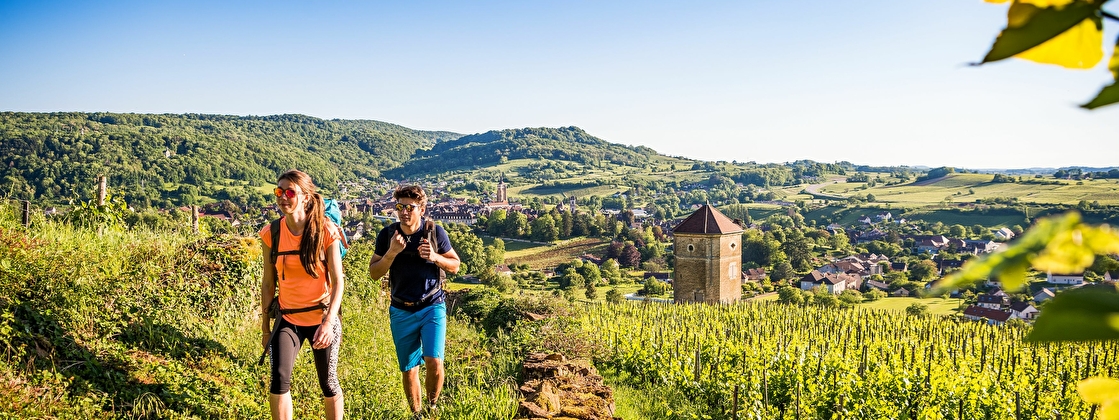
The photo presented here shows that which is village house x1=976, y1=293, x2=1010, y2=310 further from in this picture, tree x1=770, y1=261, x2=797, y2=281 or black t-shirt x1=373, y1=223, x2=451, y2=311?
black t-shirt x1=373, y1=223, x2=451, y2=311

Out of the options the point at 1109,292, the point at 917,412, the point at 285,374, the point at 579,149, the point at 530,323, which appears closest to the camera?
the point at 1109,292

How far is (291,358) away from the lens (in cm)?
371

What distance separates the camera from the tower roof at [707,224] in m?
27.0

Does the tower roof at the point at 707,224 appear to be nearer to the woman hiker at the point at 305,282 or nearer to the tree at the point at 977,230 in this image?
the woman hiker at the point at 305,282

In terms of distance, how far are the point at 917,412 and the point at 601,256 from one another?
5416cm

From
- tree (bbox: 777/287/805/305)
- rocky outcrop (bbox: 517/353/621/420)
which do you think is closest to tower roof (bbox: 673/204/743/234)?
tree (bbox: 777/287/805/305)

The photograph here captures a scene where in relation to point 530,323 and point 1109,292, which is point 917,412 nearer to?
point 530,323

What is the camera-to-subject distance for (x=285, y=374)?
12.0 ft

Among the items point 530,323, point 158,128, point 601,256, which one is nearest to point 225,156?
point 158,128

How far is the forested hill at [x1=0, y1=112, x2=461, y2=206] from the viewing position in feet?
176

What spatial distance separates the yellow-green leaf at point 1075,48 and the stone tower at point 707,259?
1057 inches

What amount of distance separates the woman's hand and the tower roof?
2413cm

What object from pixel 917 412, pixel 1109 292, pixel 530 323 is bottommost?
pixel 917 412

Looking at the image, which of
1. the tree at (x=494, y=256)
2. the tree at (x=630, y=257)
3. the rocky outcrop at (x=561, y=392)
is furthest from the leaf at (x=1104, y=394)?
the tree at (x=630, y=257)
